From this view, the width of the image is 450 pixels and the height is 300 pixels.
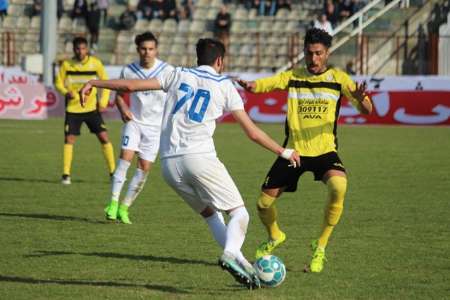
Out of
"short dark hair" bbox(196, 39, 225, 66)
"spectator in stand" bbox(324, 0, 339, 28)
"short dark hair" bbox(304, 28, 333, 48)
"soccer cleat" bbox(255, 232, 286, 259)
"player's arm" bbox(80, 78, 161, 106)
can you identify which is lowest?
"soccer cleat" bbox(255, 232, 286, 259)

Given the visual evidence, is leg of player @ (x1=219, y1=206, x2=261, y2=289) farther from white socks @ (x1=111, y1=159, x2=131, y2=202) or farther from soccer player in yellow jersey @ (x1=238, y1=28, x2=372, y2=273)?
white socks @ (x1=111, y1=159, x2=131, y2=202)

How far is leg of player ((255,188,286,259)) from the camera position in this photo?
9.59 metres

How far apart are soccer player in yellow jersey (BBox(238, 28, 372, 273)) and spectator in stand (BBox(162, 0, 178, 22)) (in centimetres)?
2836

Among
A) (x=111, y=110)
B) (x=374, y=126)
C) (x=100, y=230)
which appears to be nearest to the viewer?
(x=100, y=230)

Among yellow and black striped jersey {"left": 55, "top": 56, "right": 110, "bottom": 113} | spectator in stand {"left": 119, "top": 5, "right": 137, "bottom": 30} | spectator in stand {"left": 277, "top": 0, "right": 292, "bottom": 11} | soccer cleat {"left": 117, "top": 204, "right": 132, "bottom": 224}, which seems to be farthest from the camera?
spectator in stand {"left": 119, "top": 5, "right": 137, "bottom": 30}

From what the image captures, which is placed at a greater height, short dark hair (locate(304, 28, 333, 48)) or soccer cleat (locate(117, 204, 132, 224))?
short dark hair (locate(304, 28, 333, 48))

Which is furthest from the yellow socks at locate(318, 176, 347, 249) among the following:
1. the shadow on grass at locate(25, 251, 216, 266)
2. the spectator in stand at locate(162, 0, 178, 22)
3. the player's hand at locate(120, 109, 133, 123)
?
the spectator in stand at locate(162, 0, 178, 22)

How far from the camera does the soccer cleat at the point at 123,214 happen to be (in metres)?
12.3

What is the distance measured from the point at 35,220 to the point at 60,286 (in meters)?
4.06

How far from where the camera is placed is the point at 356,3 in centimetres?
3575

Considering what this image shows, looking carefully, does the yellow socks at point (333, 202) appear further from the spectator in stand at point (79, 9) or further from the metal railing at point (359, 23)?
the spectator in stand at point (79, 9)

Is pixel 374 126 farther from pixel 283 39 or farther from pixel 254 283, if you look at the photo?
pixel 254 283

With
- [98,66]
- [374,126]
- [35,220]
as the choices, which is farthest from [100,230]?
[374,126]

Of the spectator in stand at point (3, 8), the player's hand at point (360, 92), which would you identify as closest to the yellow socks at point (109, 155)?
the player's hand at point (360, 92)
